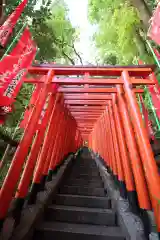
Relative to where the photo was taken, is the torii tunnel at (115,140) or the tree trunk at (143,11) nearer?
the torii tunnel at (115,140)

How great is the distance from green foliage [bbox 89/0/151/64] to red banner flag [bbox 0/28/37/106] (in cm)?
702

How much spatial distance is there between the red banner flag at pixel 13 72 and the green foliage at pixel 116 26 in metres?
7.02

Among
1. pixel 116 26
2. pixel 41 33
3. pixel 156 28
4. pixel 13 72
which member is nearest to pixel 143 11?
pixel 156 28

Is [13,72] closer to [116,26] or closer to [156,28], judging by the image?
[156,28]

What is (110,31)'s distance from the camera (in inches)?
494

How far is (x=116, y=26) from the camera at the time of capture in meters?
11.5

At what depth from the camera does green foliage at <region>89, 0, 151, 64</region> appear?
9.97 m

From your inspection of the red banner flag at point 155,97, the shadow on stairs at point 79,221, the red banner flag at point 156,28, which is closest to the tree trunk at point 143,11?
the red banner flag at point 155,97

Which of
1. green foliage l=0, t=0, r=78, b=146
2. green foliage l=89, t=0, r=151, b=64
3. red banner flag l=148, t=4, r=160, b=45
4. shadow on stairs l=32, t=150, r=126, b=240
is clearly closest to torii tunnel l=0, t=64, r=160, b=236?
shadow on stairs l=32, t=150, r=126, b=240

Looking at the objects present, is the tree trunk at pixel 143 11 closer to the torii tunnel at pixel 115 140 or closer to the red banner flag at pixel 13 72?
the torii tunnel at pixel 115 140

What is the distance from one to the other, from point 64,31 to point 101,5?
112 inches

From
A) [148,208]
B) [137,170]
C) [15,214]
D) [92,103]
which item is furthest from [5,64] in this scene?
[92,103]

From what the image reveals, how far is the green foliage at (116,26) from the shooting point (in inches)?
392

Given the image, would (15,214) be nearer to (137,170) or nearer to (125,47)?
(137,170)
